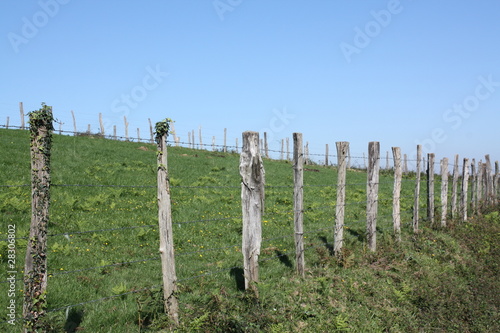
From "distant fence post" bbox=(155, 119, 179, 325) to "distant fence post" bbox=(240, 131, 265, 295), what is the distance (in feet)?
5.11

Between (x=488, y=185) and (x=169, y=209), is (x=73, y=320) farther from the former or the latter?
(x=488, y=185)

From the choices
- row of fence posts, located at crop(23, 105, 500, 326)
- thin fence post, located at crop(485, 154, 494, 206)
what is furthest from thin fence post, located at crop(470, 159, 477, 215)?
row of fence posts, located at crop(23, 105, 500, 326)

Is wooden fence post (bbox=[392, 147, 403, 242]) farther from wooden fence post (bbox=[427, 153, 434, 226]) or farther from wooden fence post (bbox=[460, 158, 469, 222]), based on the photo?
wooden fence post (bbox=[460, 158, 469, 222])

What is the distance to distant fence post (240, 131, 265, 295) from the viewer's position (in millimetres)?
6816

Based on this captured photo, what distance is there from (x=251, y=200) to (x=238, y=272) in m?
1.89

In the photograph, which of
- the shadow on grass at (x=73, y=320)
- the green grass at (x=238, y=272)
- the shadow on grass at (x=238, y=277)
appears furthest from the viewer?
the shadow on grass at (x=238, y=277)

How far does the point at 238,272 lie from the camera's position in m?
8.02

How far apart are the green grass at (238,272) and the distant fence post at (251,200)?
45 cm

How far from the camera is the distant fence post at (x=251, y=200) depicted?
268 inches

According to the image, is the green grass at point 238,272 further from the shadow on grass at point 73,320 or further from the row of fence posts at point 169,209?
the row of fence posts at point 169,209

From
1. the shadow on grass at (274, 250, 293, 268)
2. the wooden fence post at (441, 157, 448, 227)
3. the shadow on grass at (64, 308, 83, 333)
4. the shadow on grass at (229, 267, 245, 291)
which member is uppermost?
the wooden fence post at (441, 157, 448, 227)

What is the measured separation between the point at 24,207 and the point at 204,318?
847cm

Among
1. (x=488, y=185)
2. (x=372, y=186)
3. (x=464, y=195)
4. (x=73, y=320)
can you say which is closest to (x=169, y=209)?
(x=73, y=320)

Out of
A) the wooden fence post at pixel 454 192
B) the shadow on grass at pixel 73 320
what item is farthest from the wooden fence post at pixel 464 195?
the shadow on grass at pixel 73 320
